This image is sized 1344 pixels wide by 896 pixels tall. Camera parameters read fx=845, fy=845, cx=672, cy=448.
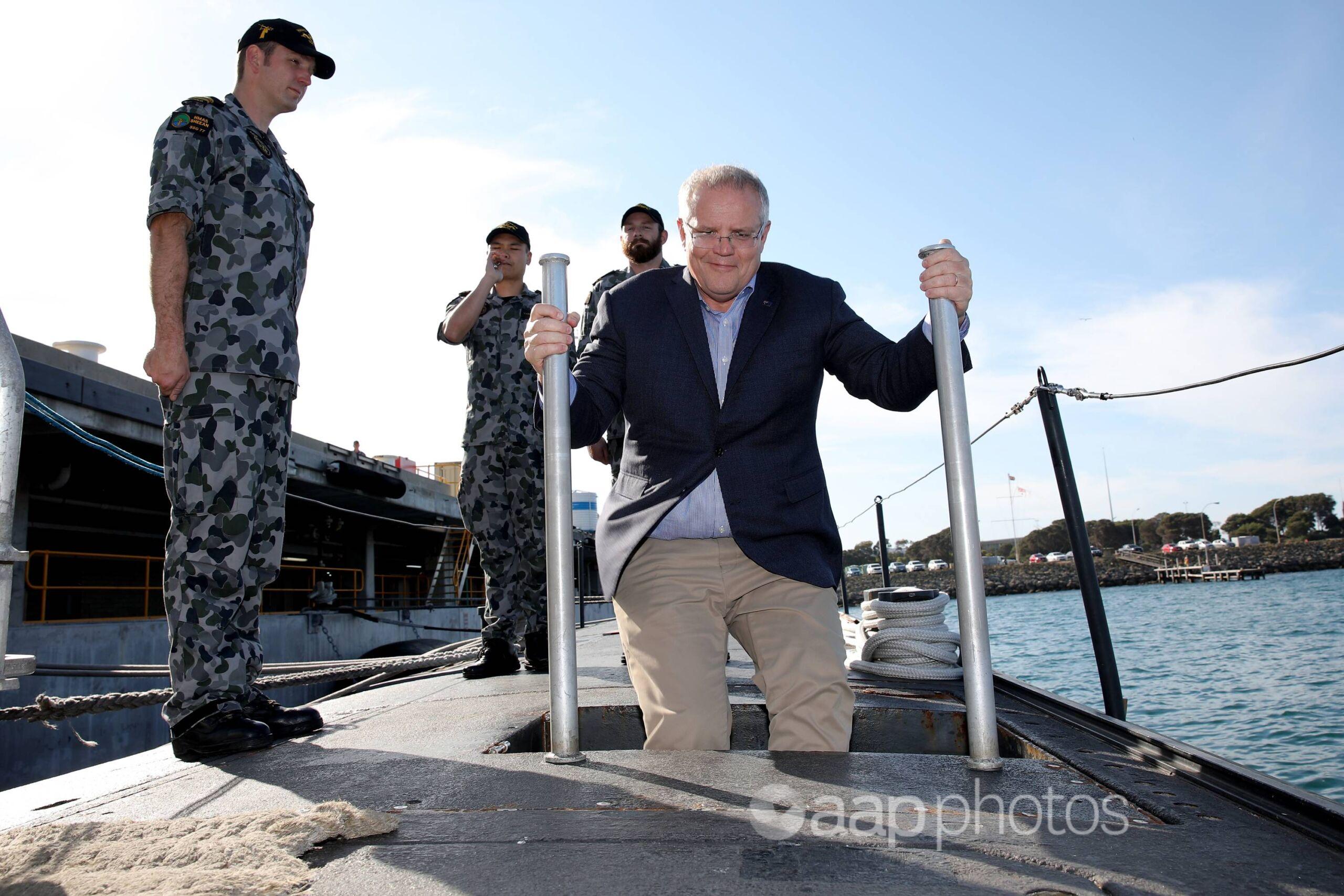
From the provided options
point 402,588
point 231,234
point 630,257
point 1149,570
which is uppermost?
point 630,257

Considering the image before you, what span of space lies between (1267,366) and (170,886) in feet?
9.39

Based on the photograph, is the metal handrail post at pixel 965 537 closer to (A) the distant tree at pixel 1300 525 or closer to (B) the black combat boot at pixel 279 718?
(B) the black combat boot at pixel 279 718

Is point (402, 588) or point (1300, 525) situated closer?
point (402, 588)

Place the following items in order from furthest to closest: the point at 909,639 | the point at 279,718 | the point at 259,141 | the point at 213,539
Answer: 1. the point at 909,639
2. the point at 259,141
3. the point at 279,718
4. the point at 213,539

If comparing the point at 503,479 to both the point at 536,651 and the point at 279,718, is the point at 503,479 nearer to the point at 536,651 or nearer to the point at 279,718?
the point at 536,651

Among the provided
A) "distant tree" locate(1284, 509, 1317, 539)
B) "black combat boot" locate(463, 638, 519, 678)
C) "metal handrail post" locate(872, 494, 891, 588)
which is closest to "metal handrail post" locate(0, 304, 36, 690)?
"black combat boot" locate(463, 638, 519, 678)

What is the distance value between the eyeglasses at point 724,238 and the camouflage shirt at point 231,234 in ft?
3.93

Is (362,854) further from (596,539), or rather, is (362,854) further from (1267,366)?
(1267,366)

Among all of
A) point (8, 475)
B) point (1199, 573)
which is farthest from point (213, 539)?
point (1199, 573)

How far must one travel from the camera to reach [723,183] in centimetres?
194

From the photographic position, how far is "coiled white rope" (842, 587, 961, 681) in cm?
289

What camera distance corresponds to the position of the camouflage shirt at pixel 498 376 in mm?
3598

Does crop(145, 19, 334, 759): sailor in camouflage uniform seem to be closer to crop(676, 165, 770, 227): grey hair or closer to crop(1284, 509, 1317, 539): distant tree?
crop(676, 165, 770, 227): grey hair

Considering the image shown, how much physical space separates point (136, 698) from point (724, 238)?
7.85 feet
